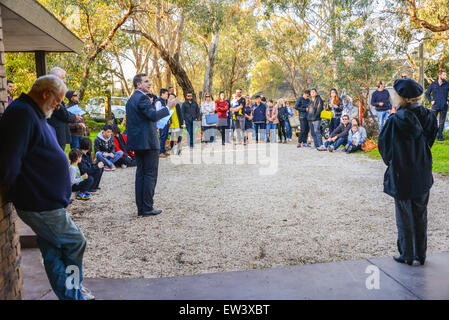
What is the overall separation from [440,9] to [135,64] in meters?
22.1

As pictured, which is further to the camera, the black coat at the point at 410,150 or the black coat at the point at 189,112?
the black coat at the point at 189,112

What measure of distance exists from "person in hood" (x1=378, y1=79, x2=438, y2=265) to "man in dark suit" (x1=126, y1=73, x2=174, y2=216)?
301 centimetres

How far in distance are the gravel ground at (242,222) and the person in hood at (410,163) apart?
0.52 meters

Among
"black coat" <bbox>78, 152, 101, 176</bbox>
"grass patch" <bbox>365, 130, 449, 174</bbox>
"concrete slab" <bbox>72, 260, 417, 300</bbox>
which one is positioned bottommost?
"concrete slab" <bbox>72, 260, 417, 300</bbox>

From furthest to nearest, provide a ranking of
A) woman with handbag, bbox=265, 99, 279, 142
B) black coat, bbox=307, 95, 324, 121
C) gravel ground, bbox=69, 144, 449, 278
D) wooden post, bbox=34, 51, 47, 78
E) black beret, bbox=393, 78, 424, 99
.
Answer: woman with handbag, bbox=265, 99, 279, 142
black coat, bbox=307, 95, 324, 121
wooden post, bbox=34, 51, 47, 78
gravel ground, bbox=69, 144, 449, 278
black beret, bbox=393, 78, 424, 99

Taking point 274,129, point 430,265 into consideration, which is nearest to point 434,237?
point 430,265

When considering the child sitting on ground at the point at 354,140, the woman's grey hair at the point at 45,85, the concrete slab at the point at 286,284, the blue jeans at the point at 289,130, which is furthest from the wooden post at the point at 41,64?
Answer: the blue jeans at the point at 289,130

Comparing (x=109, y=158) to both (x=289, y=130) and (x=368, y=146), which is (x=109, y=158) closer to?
(x=368, y=146)

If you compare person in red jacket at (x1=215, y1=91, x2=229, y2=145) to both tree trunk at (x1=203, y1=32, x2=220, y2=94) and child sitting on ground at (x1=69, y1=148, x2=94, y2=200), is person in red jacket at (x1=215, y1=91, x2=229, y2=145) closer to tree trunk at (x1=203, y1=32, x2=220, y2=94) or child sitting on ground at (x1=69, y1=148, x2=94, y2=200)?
child sitting on ground at (x1=69, y1=148, x2=94, y2=200)

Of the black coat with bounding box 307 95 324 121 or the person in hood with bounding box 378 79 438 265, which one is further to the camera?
the black coat with bounding box 307 95 324 121

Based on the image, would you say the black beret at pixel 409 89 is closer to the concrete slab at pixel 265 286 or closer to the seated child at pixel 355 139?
the concrete slab at pixel 265 286

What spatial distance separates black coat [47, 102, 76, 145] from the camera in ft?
19.9

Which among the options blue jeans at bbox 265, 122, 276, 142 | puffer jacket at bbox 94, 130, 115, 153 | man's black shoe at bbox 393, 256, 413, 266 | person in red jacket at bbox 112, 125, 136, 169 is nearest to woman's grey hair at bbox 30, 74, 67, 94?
man's black shoe at bbox 393, 256, 413, 266

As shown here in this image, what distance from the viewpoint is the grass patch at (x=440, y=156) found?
9336 mm
